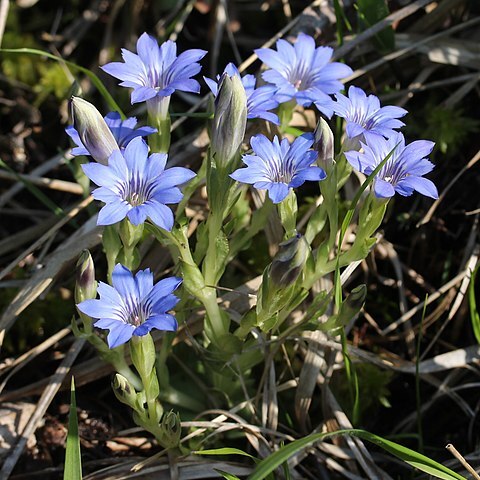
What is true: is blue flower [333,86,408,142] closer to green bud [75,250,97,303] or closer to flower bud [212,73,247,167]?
flower bud [212,73,247,167]

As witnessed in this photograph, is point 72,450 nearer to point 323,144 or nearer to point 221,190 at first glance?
point 221,190

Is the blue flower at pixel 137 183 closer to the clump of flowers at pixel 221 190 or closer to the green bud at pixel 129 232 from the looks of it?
the clump of flowers at pixel 221 190

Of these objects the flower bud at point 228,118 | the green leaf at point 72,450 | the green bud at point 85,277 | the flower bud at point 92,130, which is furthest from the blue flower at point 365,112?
the green leaf at point 72,450

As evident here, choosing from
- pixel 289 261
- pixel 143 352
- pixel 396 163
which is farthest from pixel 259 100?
pixel 143 352

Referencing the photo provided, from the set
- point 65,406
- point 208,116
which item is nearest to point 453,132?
point 208,116

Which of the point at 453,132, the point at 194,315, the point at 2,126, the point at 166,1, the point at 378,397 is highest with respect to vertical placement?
the point at 166,1

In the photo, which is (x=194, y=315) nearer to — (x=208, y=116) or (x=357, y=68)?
(x=208, y=116)
